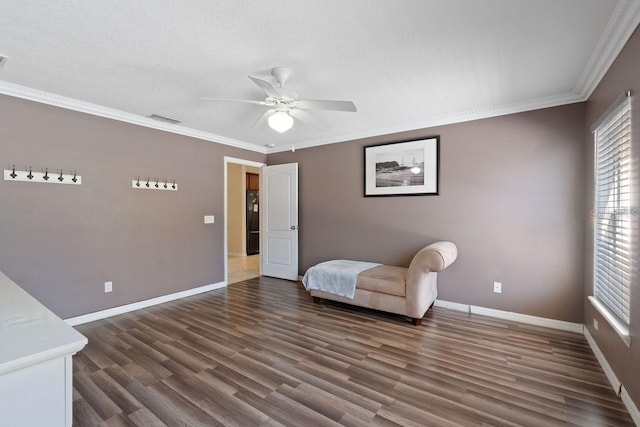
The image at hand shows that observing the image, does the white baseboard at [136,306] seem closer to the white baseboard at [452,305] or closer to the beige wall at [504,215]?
the beige wall at [504,215]

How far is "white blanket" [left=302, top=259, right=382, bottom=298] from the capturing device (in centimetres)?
358

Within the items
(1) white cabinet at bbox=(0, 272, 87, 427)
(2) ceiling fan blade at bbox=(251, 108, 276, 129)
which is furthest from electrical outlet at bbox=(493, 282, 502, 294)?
(1) white cabinet at bbox=(0, 272, 87, 427)

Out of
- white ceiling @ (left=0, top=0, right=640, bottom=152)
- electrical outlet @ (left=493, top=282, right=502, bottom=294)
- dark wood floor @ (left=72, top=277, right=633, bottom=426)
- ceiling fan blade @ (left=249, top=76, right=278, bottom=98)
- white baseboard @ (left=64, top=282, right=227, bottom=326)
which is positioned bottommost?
dark wood floor @ (left=72, top=277, right=633, bottom=426)

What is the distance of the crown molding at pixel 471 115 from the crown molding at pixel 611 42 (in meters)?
0.27

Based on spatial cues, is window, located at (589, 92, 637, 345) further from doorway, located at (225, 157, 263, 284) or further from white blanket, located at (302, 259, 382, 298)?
doorway, located at (225, 157, 263, 284)

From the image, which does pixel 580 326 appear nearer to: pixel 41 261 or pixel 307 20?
pixel 307 20

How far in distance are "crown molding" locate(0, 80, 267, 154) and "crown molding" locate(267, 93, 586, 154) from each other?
1.86 meters

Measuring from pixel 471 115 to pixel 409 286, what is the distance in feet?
7.18

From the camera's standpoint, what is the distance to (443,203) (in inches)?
148

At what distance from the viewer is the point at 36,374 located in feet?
3.14

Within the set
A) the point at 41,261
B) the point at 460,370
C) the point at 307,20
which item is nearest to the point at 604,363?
the point at 460,370

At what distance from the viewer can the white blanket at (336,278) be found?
3584mm

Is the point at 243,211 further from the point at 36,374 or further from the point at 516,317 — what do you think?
the point at 36,374

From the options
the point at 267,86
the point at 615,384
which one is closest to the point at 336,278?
the point at 267,86
